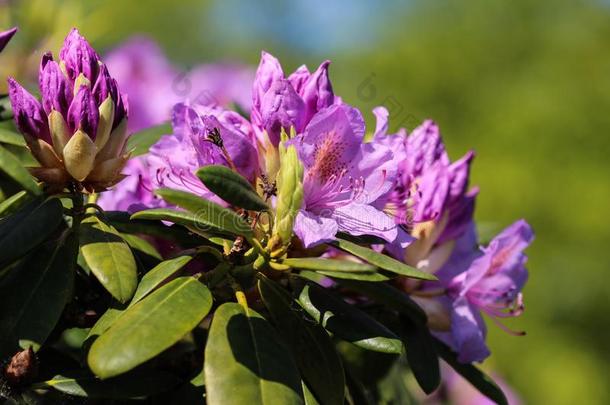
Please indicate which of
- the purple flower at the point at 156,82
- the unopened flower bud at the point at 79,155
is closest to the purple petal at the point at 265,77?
the unopened flower bud at the point at 79,155

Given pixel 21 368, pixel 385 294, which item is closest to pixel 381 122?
pixel 385 294

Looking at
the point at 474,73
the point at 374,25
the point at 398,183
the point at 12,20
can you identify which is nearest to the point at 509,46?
the point at 474,73

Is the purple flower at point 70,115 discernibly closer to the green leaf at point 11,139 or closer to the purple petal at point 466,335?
the green leaf at point 11,139

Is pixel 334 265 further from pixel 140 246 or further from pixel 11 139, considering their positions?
pixel 11 139

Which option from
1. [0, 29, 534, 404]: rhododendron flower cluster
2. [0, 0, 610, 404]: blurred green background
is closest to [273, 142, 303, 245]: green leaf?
[0, 29, 534, 404]: rhododendron flower cluster

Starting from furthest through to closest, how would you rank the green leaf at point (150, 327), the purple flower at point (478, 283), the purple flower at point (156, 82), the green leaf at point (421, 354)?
1. the purple flower at point (156, 82)
2. the purple flower at point (478, 283)
3. the green leaf at point (421, 354)
4. the green leaf at point (150, 327)

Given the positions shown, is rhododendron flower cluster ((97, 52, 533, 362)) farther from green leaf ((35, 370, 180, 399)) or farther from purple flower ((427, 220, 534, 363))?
green leaf ((35, 370, 180, 399))
